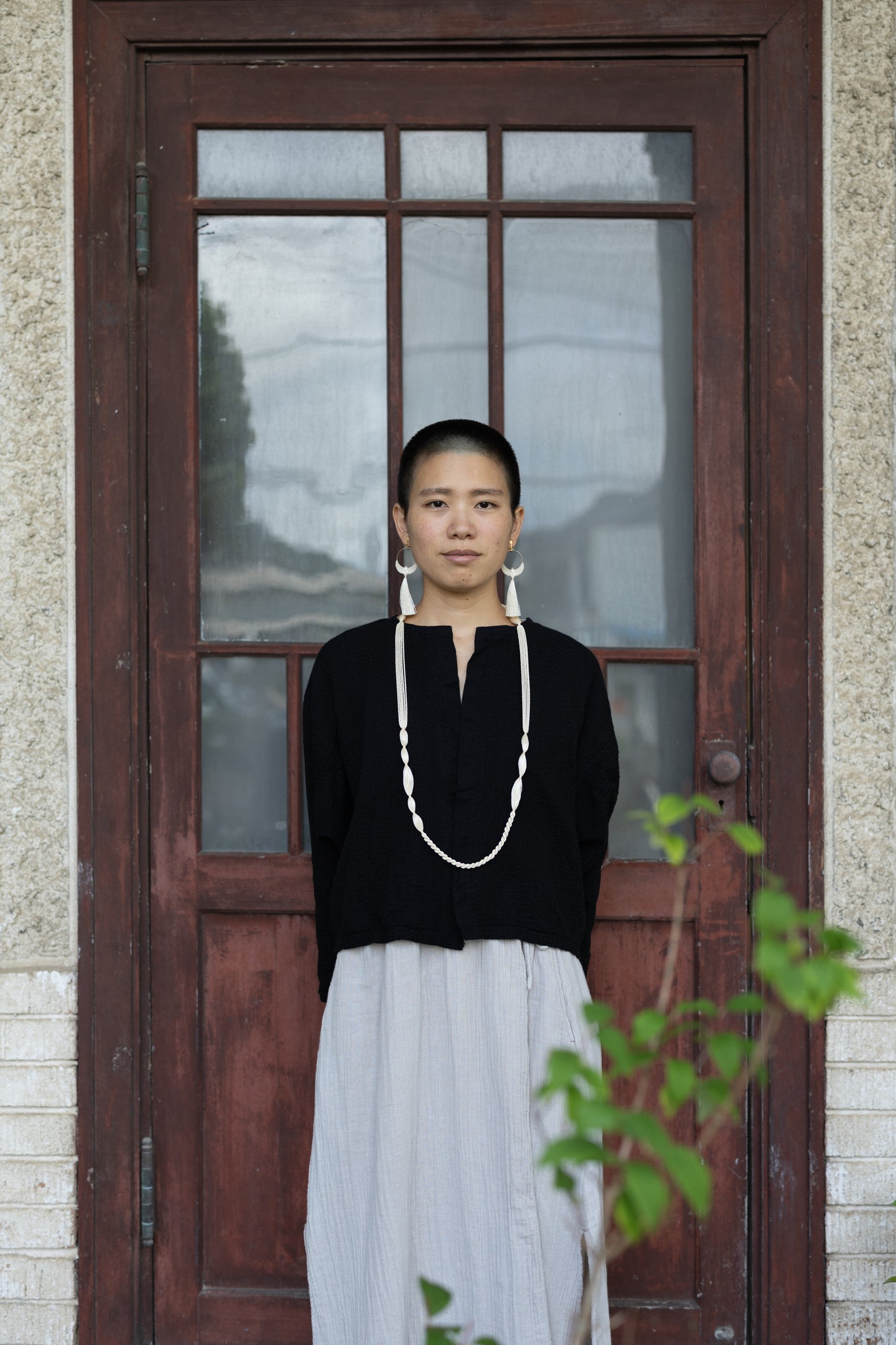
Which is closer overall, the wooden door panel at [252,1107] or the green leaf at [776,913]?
the green leaf at [776,913]

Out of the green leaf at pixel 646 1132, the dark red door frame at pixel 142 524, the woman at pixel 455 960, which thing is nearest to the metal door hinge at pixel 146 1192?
the dark red door frame at pixel 142 524

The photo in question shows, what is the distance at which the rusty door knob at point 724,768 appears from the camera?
2510 mm

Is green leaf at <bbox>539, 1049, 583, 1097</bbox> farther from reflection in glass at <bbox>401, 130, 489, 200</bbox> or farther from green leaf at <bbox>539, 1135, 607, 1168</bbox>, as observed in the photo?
reflection in glass at <bbox>401, 130, 489, 200</bbox>

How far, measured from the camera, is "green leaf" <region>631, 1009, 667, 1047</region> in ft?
3.01

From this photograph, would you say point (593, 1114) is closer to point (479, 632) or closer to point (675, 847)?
point (675, 847)

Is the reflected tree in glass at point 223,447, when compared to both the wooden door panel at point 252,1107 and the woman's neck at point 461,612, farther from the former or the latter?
the wooden door panel at point 252,1107

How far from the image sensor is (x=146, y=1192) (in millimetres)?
2553

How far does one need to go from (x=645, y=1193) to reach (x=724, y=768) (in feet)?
5.68

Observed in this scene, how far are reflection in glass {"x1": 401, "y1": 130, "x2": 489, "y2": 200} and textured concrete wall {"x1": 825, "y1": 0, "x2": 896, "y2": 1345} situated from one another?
2.38ft

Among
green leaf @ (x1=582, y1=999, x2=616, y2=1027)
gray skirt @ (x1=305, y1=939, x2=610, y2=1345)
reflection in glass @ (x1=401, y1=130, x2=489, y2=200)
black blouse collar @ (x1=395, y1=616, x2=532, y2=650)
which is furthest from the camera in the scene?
reflection in glass @ (x1=401, y1=130, x2=489, y2=200)

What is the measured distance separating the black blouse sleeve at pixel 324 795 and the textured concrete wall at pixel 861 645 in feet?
3.32

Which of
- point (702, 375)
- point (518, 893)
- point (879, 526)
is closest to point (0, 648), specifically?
point (518, 893)

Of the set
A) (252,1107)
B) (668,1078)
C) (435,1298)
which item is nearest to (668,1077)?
(668,1078)

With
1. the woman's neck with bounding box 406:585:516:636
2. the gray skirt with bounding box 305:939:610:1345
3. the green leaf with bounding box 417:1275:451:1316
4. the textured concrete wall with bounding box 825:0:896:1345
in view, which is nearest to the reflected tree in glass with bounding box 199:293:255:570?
the woman's neck with bounding box 406:585:516:636
